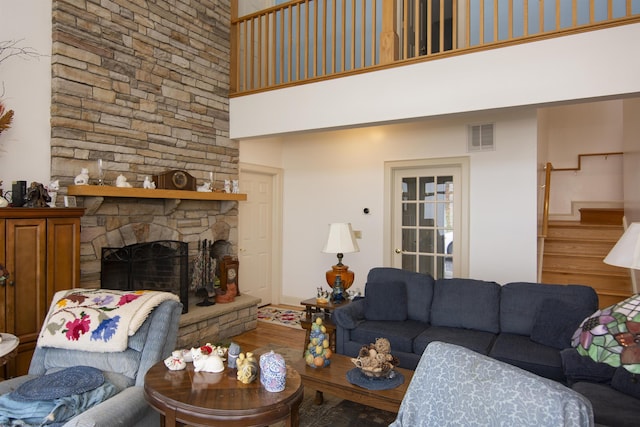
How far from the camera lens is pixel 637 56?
287 cm

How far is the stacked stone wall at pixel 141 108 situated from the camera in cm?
353

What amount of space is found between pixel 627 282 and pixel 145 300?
5187mm

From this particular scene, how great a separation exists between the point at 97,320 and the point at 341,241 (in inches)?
86.0

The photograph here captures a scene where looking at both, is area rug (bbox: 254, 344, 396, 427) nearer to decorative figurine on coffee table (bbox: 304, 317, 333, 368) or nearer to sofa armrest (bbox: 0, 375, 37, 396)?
decorative figurine on coffee table (bbox: 304, 317, 333, 368)

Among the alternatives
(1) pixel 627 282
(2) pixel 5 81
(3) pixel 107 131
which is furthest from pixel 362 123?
(1) pixel 627 282

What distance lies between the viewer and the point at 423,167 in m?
5.18

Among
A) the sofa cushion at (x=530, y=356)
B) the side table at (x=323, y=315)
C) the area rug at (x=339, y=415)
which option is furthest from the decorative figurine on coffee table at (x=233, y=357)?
the sofa cushion at (x=530, y=356)

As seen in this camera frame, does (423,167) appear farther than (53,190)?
Yes

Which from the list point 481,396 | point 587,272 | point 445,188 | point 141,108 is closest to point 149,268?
point 141,108

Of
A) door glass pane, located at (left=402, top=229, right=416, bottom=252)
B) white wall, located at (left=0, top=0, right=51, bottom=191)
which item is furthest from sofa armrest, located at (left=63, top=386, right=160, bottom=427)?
door glass pane, located at (left=402, top=229, right=416, bottom=252)

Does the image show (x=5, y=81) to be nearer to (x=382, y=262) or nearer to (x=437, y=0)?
(x=382, y=262)

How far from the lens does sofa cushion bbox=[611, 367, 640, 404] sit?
83.2 inches

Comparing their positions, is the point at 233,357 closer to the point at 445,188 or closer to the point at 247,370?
the point at 247,370

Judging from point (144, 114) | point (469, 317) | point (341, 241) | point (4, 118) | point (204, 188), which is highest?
point (144, 114)
